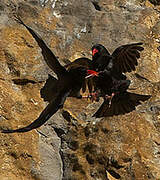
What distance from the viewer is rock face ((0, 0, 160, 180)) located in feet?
8.38

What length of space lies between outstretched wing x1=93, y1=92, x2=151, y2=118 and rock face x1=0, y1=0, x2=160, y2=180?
0.05 meters

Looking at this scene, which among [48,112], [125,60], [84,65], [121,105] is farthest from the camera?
[84,65]

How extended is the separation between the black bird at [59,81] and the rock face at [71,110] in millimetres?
91

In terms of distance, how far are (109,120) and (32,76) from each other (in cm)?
70

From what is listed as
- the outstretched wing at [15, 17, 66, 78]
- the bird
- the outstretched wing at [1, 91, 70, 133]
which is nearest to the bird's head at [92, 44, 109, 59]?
the bird

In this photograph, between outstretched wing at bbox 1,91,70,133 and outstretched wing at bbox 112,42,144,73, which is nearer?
outstretched wing at bbox 1,91,70,133

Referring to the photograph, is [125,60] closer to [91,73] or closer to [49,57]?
[91,73]

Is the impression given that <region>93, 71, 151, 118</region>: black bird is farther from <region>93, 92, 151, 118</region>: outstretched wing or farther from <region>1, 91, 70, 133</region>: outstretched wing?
<region>1, 91, 70, 133</region>: outstretched wing

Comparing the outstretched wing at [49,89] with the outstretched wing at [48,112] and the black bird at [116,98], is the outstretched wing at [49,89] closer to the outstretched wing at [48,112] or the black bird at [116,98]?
the outstretched wing at [48,112]

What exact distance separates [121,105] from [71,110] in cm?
39

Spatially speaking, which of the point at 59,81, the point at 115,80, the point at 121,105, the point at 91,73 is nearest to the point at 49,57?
the point at 59,81

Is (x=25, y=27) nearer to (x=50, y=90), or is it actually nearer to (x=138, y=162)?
(x=50, y=90)

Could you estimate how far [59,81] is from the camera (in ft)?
9.09

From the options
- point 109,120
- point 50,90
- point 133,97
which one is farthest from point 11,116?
point 133,97
